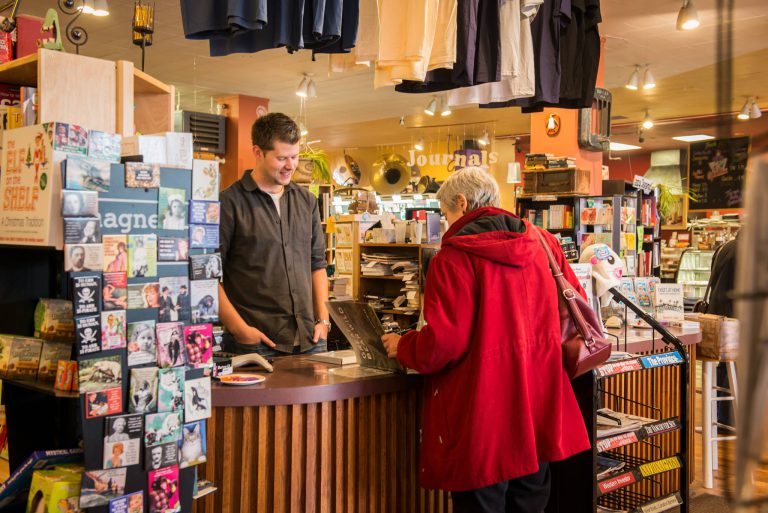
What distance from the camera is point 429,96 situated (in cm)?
1181

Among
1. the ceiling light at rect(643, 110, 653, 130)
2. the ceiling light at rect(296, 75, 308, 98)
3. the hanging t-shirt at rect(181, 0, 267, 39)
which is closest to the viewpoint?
the hanging t-shirt at rect(181, 0, 267, 39)

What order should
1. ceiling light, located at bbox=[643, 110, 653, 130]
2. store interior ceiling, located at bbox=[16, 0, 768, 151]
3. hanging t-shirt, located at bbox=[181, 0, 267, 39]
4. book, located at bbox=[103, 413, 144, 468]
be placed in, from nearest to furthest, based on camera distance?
book, located at bbox=[103, 413, 144, 468] < hanging t-shirt, located at bbox=[181, 0, 267, 39] < store interior ceiling, located at bbox=[16, 0, 768, 151] < ceiling light, located at bbox=[643, 110, 653, 130]

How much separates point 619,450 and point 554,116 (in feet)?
17.6

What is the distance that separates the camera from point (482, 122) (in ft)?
50.0

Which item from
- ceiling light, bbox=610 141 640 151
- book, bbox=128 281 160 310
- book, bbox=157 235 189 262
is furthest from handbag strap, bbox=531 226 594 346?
ceiling light, bbox=610 141 640 151

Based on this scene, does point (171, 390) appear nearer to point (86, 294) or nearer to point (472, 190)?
point (86, 294)

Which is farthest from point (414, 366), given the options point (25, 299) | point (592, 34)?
point (592, 34)

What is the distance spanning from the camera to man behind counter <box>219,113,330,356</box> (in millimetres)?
3383

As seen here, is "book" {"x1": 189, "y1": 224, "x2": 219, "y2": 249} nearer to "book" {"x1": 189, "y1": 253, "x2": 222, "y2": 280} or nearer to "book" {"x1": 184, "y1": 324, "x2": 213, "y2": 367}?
"book" {"x1": 189, "y1": 253, "x2": 222, "y2": 280}

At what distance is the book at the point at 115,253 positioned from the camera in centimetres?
211

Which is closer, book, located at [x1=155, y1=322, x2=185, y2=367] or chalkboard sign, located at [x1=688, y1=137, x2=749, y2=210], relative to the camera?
chalkboard sign, located at [x1=688, y1=137, x2=749, y2=210]

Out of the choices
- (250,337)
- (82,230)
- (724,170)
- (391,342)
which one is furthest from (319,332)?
(724,170)

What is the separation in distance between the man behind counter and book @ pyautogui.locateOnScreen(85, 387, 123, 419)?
47.1 inches

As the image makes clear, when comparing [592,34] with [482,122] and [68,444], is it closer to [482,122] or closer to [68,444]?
[68,444]
